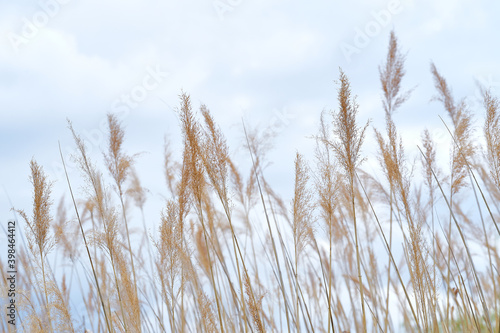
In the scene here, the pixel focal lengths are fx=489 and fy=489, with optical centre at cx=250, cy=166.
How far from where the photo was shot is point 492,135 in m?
2.69

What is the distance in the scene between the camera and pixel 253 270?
3.77m

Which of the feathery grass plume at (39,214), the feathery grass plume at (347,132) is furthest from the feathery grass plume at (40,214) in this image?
the feathery grass plume at (347,132)

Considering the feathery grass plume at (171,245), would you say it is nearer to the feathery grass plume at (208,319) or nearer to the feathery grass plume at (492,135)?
the feathery grass plume at (208,319)

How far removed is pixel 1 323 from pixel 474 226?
11.0 feet

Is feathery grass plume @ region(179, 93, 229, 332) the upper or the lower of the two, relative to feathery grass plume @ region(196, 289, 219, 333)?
upper

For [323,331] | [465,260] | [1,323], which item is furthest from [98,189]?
[465,260]

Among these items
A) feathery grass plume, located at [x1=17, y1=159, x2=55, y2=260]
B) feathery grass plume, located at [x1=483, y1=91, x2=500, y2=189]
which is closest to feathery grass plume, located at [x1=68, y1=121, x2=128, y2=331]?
feathery grass plume, located at [x1=17, y1=159, x2=55, y2=260]

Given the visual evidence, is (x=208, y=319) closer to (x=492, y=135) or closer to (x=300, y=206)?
(x=300, y=206)

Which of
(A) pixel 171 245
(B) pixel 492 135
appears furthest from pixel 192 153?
(B) pixel 492 135

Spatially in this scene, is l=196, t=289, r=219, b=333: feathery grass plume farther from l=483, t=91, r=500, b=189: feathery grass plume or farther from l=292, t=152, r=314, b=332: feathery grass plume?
l=483, t=91, r=500, b=189: feathery grass plume

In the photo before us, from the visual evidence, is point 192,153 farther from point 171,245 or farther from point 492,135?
point 492,135

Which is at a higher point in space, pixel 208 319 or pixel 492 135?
pixel 492 135

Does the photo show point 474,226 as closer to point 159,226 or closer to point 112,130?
point 159,226

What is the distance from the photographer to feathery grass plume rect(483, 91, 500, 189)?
2619 millimetres
